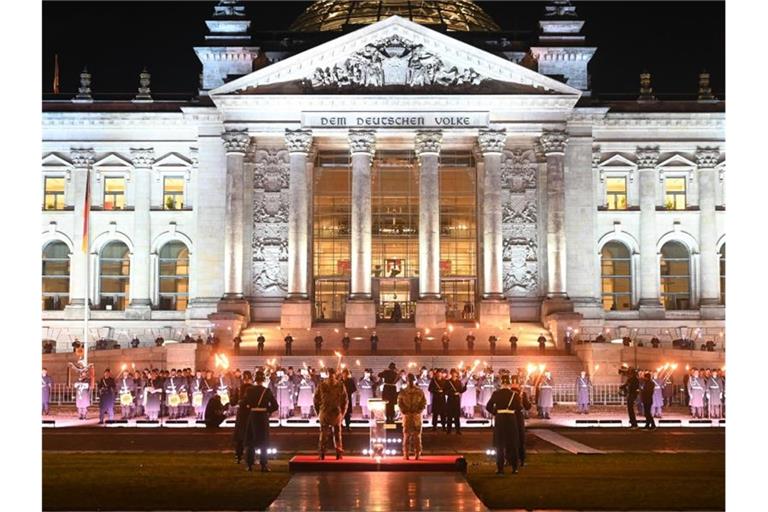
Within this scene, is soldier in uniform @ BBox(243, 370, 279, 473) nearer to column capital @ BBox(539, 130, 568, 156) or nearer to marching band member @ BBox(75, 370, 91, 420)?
marching band member @ BBox(75, 370, 91, 420)

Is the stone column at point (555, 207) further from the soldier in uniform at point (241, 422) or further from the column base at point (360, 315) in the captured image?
the soldier in uniform at point (241, 422)

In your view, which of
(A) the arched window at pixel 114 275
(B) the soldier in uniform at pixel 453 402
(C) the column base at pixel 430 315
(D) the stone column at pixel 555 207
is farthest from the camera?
(A) the arched window at pixel 114 275

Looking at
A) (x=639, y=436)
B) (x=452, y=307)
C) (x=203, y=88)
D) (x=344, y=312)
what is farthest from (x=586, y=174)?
(x=639, y=436)

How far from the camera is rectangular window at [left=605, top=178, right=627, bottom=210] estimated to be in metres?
78.5

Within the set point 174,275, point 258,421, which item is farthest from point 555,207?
point 258,421

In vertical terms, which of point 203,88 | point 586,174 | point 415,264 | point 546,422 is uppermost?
point 203,88

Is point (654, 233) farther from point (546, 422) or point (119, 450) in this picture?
point (119, 450)

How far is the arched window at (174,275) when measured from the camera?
77750mm

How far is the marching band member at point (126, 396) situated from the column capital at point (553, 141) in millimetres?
33761

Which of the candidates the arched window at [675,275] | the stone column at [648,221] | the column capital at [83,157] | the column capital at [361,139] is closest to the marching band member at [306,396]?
the column capital at [361,139]

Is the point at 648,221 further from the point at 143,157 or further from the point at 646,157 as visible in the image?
the point at 143,157
